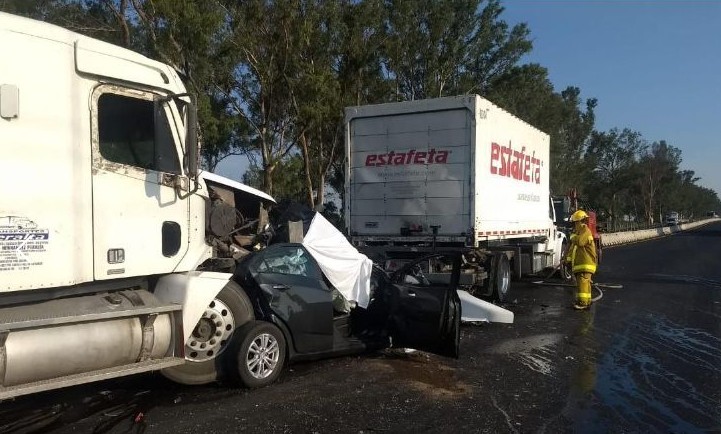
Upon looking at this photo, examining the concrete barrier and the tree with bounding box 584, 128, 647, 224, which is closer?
the concrete barrier

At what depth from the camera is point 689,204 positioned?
10894 cm

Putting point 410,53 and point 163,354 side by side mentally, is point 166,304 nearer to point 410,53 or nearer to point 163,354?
point 163,354

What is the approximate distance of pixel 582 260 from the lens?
35.2 feet

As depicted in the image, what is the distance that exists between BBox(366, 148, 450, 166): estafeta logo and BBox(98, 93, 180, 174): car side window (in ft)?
20.9

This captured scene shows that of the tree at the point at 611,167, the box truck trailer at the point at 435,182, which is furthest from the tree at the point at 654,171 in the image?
the box truck trailer at the point at 435,182

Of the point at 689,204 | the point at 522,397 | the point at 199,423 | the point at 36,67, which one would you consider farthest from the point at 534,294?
the point at 689,204

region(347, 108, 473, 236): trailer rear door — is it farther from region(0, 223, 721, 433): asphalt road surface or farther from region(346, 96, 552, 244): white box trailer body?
region(0, 223, 721, 433): asphalt road surface

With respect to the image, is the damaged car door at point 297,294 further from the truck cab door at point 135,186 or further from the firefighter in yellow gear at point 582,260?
the firefighter in yellow gear at point 582,260

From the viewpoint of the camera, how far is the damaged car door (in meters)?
5.77

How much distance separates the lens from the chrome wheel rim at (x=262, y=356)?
5.39m

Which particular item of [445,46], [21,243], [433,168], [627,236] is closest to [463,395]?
[21,243]

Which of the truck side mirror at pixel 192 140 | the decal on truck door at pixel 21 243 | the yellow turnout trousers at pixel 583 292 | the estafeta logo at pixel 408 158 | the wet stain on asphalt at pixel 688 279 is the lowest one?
the wet stain on asphalt at pixel 688 279

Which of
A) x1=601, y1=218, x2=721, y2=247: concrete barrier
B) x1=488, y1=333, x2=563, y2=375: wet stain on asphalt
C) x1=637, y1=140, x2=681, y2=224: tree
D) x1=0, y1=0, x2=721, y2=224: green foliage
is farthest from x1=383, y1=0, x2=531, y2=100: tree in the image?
x1=637, y1=140, x2=681, y2=224: tree

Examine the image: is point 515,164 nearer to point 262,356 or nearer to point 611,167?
point 262,356
